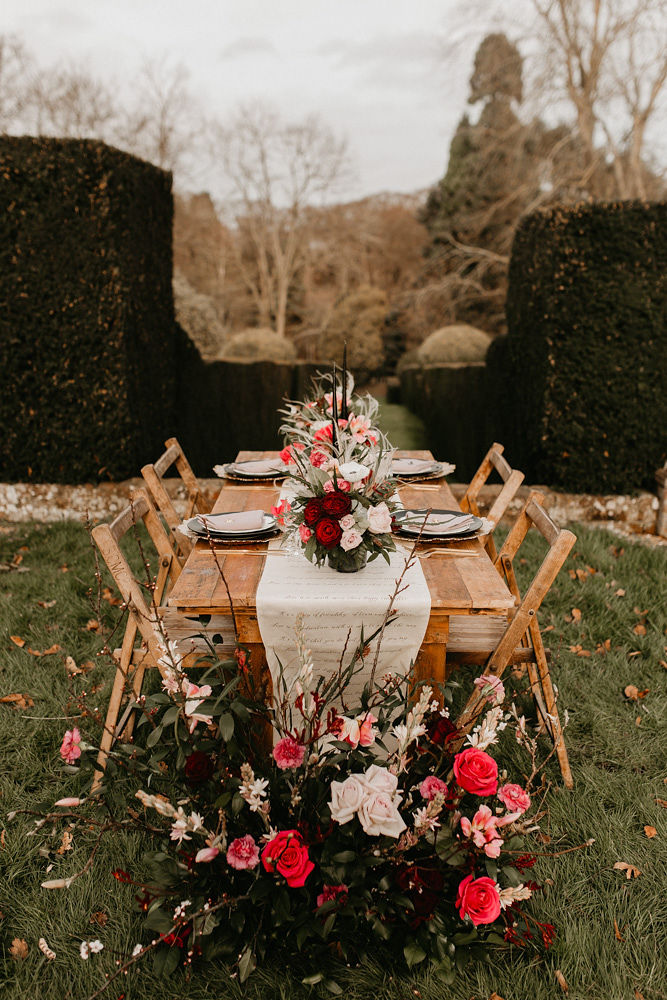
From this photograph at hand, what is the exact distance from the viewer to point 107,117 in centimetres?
1869

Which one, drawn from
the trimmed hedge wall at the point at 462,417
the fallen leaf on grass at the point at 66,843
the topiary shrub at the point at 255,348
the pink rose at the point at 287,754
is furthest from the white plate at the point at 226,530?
the topiary shrub at the point at 255,348

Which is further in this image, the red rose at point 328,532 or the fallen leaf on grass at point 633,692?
the fallen leaf on grass at point 633,692

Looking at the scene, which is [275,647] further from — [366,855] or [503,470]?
[503,470]

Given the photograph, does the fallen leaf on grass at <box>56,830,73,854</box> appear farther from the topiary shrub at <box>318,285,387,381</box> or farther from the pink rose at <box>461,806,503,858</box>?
the topiary shrub at <box>318,285,387,381</box>

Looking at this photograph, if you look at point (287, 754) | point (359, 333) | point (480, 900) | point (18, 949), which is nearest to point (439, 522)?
point (287, 754)

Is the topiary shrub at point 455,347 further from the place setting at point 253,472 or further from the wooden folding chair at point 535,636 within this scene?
the wooden folding chair at point 535,636

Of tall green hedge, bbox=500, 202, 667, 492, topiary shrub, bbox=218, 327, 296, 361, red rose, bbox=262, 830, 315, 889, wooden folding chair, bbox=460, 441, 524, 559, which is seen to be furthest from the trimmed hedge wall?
red rose, bbox=262, 830, 315, 889

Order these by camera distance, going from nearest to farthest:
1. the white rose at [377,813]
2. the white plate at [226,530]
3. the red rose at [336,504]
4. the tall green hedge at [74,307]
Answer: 1. the white rose at [377,813]
2. the red rose at [336,504]
3. the white plate at [226,530]
4. the tall green hedge at [74,307]

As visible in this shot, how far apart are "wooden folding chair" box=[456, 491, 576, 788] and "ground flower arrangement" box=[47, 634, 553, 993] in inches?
10.6

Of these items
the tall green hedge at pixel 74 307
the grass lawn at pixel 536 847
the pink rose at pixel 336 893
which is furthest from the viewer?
the tall green hedge at pixel 74 307

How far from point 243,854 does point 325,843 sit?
0.23 m

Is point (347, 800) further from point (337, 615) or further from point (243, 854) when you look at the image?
point (337, 615)

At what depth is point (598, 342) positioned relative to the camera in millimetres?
5402

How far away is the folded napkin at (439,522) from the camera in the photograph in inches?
94.5
